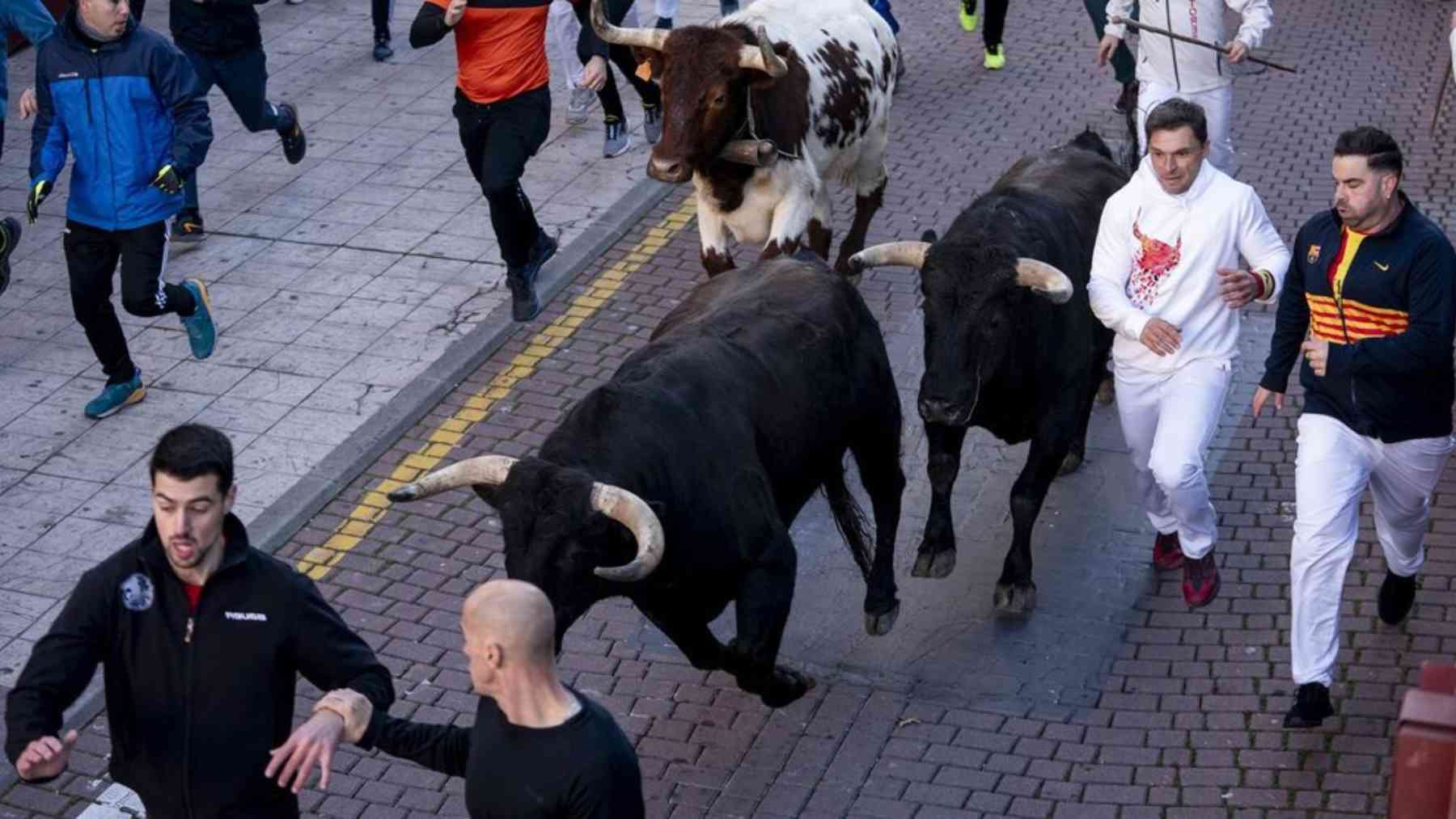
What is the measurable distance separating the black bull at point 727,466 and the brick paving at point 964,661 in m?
0.34

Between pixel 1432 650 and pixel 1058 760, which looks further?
pixel 1432 650

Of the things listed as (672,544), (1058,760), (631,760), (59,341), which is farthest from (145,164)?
(631,760)

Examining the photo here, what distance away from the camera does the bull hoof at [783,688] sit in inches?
306

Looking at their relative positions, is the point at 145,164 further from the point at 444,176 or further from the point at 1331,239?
the point at 1331,239

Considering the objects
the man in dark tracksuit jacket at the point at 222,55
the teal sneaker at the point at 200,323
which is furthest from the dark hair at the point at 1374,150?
the man in dark tracksuit jacket at the point at 222,55

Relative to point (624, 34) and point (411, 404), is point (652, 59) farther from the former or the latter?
point (411, 404)

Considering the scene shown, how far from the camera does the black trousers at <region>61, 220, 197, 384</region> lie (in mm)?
10320

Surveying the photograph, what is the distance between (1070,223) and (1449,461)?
2.35 metres

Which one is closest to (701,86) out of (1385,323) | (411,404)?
(411,404)

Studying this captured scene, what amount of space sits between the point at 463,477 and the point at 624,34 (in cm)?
438

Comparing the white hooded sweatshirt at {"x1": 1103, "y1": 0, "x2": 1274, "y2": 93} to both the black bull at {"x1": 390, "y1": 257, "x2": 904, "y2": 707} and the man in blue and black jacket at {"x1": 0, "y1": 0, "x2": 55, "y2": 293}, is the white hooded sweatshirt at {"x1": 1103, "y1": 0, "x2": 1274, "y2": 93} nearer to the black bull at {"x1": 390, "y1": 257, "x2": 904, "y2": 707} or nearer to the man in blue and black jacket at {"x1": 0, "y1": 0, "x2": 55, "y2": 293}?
the black bull at {"x1": 390, "y1": 257, "x2": 904, "y2": 707}

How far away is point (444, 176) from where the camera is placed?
13.7m

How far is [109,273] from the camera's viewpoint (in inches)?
409

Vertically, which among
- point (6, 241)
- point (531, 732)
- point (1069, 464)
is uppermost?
point (531, 732)
